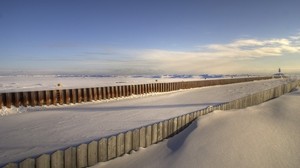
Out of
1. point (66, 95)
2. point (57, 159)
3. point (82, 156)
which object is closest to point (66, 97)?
point (66, 95)

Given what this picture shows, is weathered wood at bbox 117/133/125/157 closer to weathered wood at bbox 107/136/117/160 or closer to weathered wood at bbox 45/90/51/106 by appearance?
weathered wood at bbox 107/136/117/160

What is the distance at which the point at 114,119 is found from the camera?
1141cm

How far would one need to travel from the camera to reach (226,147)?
286 inches

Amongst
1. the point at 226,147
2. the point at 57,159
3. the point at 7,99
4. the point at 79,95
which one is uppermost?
the point at 7,99

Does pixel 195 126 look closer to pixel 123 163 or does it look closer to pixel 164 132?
pixel 164 132

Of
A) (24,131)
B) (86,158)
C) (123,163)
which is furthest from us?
(24,131)

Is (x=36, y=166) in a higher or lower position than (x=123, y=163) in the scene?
higher

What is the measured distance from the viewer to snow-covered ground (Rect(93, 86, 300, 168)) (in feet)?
21.3

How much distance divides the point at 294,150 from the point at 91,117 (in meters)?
8.22

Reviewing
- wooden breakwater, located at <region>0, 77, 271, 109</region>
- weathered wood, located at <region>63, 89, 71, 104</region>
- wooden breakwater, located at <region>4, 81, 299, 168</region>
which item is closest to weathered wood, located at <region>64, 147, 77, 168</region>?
wooden breakwater, located at <region>4, 81, 299, 168</region>

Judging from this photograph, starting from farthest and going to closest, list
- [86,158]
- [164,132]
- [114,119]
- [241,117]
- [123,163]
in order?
[114,119], [241,117], [164,132], [123,163], [86,158]

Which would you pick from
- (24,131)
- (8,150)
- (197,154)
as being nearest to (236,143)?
(197,154)

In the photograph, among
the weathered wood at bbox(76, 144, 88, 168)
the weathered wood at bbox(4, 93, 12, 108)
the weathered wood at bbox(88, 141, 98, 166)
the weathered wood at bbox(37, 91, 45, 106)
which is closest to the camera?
the weathered wood at bbox(76, 144, 88, 168)

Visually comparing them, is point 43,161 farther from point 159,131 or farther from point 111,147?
point 159,131
